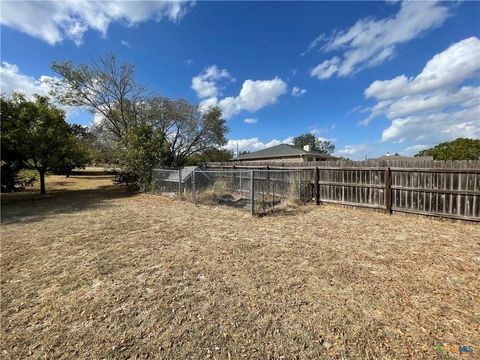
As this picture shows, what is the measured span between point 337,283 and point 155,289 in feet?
8.11

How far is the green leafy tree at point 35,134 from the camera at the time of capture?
39.3ft

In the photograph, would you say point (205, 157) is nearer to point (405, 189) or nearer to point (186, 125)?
point (186, 125)

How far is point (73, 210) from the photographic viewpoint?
9.00 meters

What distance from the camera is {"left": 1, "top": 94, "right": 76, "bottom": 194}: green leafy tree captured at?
39.3 ft

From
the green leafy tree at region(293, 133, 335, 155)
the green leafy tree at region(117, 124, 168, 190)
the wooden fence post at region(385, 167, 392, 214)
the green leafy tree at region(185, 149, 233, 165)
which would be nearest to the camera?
the wooden fence post at region(385, 167, 392, 214)

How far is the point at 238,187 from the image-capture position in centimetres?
1149

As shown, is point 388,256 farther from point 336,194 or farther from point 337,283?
point 336,194

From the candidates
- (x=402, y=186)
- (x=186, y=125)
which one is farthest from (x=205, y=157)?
(x=402, y=186)

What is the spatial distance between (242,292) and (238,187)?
8489 millimetres

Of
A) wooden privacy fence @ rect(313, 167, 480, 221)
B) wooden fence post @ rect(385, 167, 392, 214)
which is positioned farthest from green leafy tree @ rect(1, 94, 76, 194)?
wooden fence post @ rect(385, 167, 392, 214)

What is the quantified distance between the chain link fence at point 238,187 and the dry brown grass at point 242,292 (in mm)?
3259

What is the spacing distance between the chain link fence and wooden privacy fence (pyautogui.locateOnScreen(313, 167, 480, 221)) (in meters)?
1.00

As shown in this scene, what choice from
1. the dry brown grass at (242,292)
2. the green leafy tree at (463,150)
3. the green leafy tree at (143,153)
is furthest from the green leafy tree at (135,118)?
the green leafy tree at (463,150)

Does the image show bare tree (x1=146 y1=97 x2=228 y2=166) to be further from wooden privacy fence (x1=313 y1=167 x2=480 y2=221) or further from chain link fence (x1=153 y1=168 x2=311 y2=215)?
wooden privacy fence (x1=313 y1=167 x2=480 y2=221)
